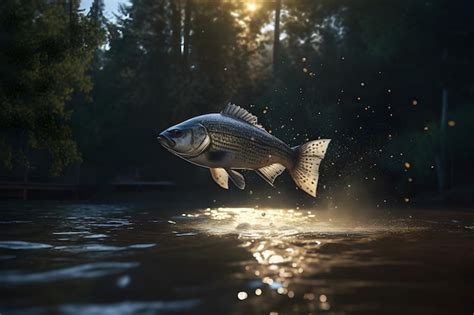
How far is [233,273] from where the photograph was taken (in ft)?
22.3

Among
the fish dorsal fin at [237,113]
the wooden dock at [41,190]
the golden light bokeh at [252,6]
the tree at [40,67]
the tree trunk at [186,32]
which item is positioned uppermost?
the golden light bokeh at [252,6]

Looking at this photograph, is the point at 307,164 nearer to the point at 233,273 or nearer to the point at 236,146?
the point at 236,146

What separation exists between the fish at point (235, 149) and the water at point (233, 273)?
1.09 meters

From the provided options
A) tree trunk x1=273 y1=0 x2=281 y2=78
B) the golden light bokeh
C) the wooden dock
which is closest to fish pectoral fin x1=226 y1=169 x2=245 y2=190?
the wooden dock

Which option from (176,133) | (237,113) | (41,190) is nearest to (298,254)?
(176,133)

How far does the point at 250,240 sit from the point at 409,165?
85.7ft

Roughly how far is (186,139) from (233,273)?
99.0 inches

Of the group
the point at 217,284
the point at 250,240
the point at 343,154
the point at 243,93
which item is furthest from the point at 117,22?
the point at 217,284

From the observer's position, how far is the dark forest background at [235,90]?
86.7ft

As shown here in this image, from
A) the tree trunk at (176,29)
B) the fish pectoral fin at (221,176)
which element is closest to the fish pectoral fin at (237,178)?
the fish pectoral fin at (221,176)

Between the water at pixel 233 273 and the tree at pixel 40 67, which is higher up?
the tree at pixel 40 67

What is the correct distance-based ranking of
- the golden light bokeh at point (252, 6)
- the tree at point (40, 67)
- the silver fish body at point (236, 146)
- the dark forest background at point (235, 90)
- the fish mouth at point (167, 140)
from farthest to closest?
1. the golden light bokeh at point (252, 6)
2. the dark forest background at point (235, 90)
3. the tree at point (40, 67)
4. the silver fish body at point (236, 146)
5. the fish mouth at point (167, 140)

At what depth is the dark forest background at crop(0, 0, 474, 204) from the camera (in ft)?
86.7

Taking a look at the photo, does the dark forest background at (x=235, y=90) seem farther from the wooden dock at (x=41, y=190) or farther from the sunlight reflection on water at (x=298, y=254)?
the sunlight reflection on water at (x=298, y=254)
